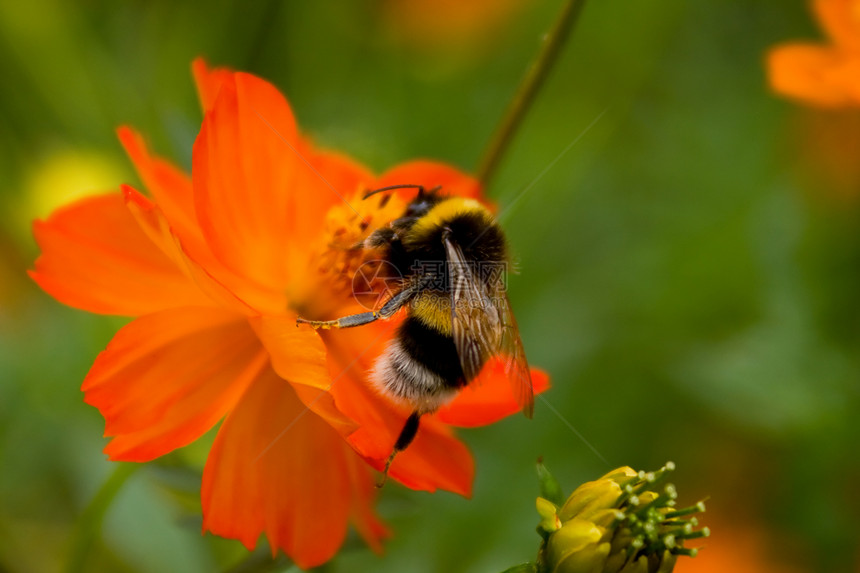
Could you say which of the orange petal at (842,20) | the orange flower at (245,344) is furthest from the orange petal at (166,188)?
the orange petal at (842,20)

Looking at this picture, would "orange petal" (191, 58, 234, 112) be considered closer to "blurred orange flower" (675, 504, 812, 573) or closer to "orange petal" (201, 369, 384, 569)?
"orange petal" (201, 369, 384, 569)

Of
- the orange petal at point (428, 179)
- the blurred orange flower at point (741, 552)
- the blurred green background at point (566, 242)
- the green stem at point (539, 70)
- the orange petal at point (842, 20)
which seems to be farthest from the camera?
the blurred orange flower at point (741, 552)

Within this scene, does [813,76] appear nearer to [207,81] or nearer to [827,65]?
[827,65]

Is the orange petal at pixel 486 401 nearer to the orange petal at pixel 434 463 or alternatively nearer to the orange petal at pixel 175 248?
the orange petal at pixel 434 463

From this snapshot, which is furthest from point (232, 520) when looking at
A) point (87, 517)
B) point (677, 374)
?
point (677, 374)

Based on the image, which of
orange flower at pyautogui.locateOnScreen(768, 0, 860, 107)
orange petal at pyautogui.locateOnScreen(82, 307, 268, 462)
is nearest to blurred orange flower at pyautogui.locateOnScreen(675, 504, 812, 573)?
orange flower at pyautogui.locateOnScreen(768, 0, 860, 107)

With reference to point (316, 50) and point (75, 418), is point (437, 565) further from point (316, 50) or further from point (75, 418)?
point (316, 50)
